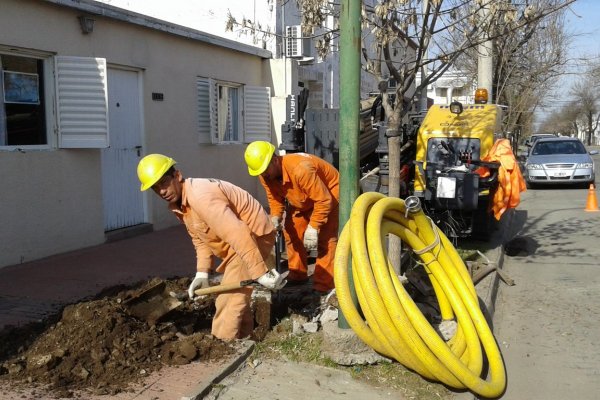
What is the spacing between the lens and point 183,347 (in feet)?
14.3

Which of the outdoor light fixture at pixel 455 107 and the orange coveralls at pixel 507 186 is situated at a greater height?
the outdoor light fixture at pixel 455 107

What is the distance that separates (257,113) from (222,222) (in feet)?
29.8

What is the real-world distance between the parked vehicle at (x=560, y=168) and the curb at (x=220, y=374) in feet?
52.4

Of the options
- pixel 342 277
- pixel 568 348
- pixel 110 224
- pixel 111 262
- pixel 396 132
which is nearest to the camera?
pixel 342 277

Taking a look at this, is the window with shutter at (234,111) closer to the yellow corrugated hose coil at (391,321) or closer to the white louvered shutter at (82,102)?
the white louvered shutter at (82,102)

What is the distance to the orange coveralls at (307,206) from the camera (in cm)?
582

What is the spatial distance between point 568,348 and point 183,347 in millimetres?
3276

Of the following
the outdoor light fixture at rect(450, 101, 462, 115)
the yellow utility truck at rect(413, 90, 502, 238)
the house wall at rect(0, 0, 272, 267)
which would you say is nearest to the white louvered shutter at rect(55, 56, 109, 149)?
the house wall at rect(0, 0, 272, 267)

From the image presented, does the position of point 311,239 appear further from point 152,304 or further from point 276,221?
point 152,304

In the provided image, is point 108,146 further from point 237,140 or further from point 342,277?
point 342,277

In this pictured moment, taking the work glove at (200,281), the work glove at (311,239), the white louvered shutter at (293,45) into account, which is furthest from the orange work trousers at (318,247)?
the white louvered shutter at (293,45)

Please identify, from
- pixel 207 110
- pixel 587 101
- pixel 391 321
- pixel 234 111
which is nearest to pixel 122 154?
pixel 207 110

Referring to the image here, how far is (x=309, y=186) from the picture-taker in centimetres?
582

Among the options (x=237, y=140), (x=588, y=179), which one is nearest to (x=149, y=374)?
(x=237, y=140)
